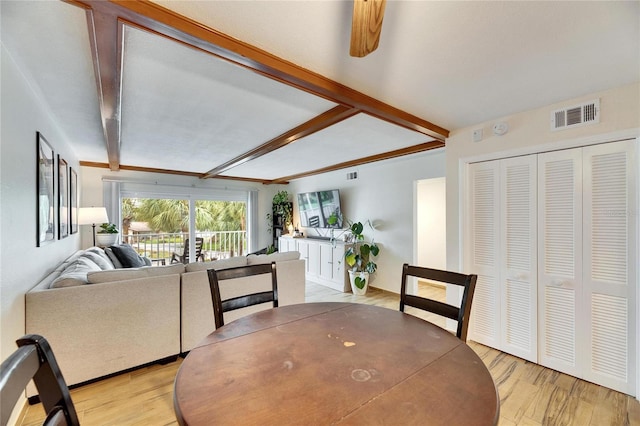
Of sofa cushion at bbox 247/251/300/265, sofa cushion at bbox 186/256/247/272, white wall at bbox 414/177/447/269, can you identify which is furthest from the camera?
white wall at bbox 414/177/447/269

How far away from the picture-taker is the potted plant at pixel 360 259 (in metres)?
4.49

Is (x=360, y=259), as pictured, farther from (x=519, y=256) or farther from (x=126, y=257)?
(x=126, y=257)

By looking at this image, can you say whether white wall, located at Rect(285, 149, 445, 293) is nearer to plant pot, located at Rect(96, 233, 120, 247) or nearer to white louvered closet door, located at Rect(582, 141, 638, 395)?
white louvered closet door, located at Rect(582, 141, 638, 395)

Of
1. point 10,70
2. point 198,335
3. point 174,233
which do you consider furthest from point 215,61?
point 174,233

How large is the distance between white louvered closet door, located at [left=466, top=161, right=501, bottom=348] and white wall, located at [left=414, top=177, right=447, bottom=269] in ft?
8.06

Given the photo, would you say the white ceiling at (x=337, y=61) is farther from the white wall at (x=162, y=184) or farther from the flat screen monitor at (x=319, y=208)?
the flat screen monitor at (x=319, y=208)

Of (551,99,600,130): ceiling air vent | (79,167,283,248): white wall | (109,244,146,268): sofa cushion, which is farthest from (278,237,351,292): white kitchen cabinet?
(551,99,600,130): ceiling air vent

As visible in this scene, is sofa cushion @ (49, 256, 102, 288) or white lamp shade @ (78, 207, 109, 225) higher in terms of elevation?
white lamp shade @ (78, 207, 109, 225)

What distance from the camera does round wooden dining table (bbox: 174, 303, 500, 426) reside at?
2.45 feet

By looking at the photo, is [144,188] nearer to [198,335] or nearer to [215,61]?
[198,335]

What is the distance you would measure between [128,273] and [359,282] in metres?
3.20

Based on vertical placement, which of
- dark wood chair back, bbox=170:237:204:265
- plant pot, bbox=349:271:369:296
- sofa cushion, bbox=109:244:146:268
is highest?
sofa cushion, bbox=109:244:146:268

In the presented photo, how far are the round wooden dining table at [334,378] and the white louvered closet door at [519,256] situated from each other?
176cm

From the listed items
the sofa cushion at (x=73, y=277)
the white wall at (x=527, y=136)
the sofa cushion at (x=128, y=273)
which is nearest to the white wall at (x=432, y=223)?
the white wall at (x=527, y=136)
